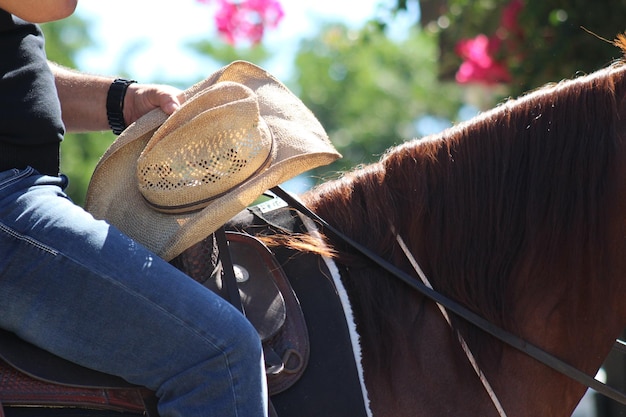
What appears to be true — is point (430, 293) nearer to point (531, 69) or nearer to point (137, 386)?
point (137, 386)

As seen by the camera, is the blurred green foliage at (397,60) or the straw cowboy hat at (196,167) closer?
the straw cowboy hat at (196,167)

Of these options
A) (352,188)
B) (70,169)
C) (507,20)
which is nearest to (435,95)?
(70,169)

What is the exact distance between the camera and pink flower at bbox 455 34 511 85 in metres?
5.34

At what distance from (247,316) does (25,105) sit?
694mm

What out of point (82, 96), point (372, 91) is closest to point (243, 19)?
point (82, 96)

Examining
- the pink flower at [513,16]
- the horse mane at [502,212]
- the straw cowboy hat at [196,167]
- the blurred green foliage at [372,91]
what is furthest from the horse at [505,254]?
the blurred green foliage at [372,91]

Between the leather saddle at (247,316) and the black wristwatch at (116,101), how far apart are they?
49 centimetres

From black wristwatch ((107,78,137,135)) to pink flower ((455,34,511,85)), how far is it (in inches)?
137

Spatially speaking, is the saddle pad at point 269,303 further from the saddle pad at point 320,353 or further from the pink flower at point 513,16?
the pink flower at point 513,16

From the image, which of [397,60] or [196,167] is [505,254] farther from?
[397,60]

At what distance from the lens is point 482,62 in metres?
5.40

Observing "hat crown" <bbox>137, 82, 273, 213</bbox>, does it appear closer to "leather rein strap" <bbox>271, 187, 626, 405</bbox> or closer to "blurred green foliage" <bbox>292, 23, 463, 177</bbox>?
"leather rein strap" <bbox>271, 187, 626, 405</bbox>

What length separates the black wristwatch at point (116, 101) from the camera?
90.6 inches

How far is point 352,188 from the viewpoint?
2.24 metres
